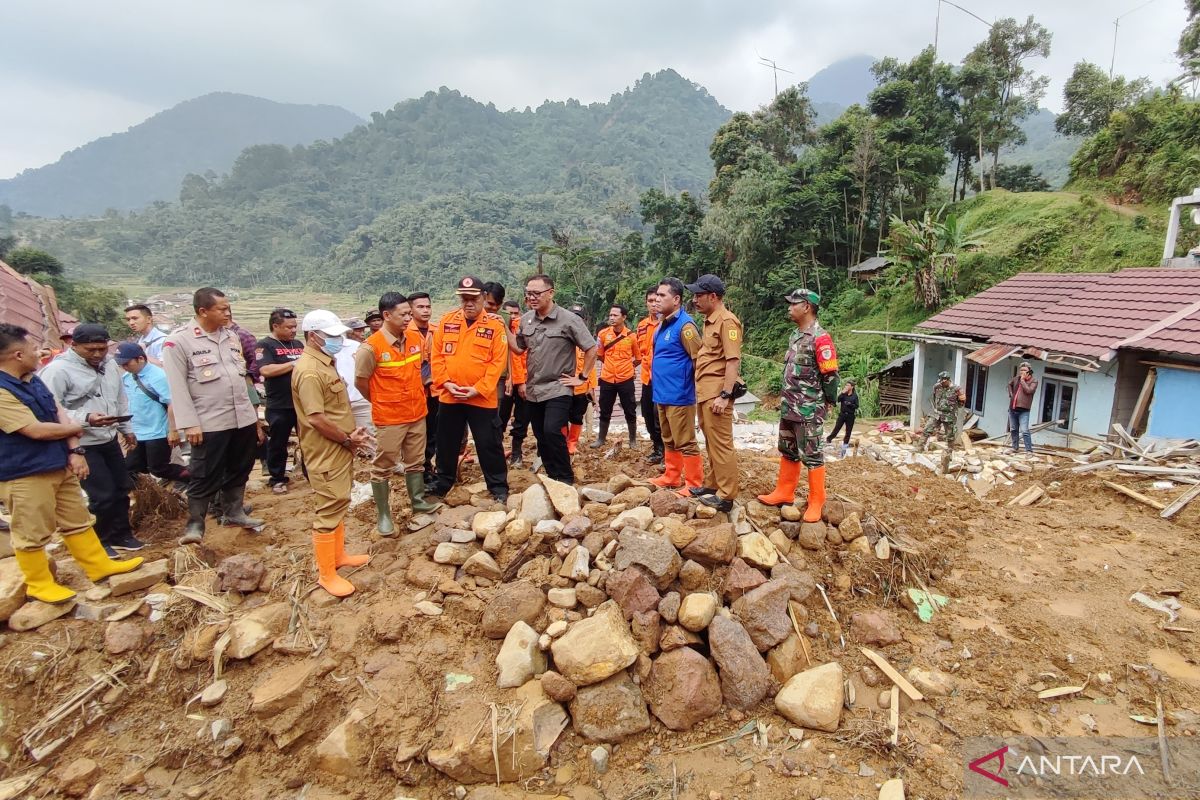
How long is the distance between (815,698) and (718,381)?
2.22m

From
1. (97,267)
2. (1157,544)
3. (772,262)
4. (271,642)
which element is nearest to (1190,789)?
(1157,544)

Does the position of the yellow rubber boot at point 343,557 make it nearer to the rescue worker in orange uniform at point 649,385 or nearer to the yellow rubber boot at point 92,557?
A: the yellow rubber boot at point 92,557

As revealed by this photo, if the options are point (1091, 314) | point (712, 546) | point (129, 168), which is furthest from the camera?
point (129, 168)

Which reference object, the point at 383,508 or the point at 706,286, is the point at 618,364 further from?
the point at 383,508

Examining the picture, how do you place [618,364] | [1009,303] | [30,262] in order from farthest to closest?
1. [30,262]
2. [1009,303]
3. [618,364]

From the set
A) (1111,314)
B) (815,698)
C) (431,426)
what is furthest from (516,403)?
(1111,314)

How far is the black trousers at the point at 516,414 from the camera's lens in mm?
6086

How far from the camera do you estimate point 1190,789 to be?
2795mm

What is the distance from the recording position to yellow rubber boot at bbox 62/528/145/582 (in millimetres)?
3672

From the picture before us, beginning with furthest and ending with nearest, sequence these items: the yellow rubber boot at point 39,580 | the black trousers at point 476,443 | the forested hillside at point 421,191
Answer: the forested hillside at point 421,191, the black trousers at point 476,443, the yellow rubber boot at point 39,580

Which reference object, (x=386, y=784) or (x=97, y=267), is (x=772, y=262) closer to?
(x=386, y=784)

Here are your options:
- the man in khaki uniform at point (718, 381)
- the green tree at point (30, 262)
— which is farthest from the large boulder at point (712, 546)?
the green tree at point (30, 262)

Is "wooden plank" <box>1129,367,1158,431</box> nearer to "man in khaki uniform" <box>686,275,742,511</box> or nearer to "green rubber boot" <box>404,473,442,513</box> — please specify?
"man in khaki uniform" <box>686,275,742,511</box>

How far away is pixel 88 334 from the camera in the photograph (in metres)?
4.09
